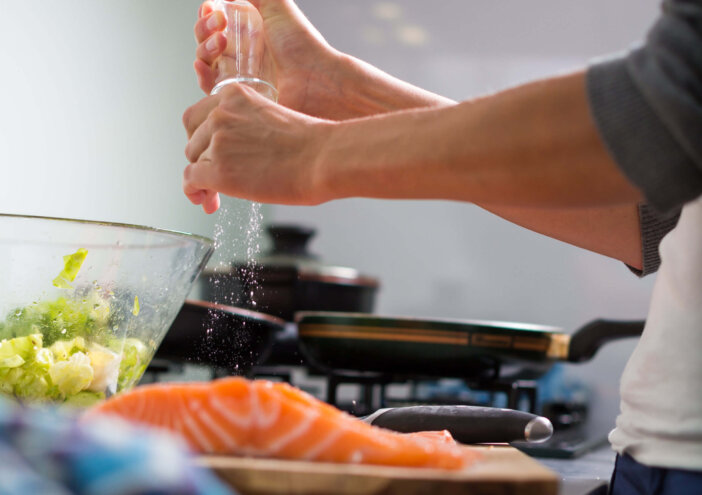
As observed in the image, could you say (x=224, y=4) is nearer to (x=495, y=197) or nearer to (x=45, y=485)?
(x=495, y=197)

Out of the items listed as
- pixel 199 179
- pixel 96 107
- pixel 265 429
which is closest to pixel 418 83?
pixel 96 107

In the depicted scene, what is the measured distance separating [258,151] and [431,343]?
82 centimetres

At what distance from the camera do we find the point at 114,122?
7.73 ft

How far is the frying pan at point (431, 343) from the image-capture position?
1.36 m

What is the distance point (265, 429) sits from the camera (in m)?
0.43

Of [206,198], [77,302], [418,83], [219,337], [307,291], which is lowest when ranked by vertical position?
[307,291]

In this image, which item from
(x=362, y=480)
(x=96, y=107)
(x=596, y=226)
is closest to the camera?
(x=362, y=480)

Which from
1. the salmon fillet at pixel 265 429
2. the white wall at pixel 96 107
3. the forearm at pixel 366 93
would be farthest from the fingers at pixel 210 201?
the white wall at pixel 96 107

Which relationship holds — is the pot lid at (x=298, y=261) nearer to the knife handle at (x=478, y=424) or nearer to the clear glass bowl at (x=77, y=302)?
the clear glass bowl at (x=77, y=302)

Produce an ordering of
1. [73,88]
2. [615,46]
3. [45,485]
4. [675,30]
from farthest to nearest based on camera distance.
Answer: [615,46]
[73,88]
[675,30]
[45,485]

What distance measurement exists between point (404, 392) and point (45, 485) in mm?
3528

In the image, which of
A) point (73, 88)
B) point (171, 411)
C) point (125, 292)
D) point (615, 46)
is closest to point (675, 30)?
point (171, 411)

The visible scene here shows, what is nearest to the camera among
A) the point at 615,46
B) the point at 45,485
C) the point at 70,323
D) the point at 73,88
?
the point at 45,485

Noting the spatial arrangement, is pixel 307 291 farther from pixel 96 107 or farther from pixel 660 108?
pixel 660 108
